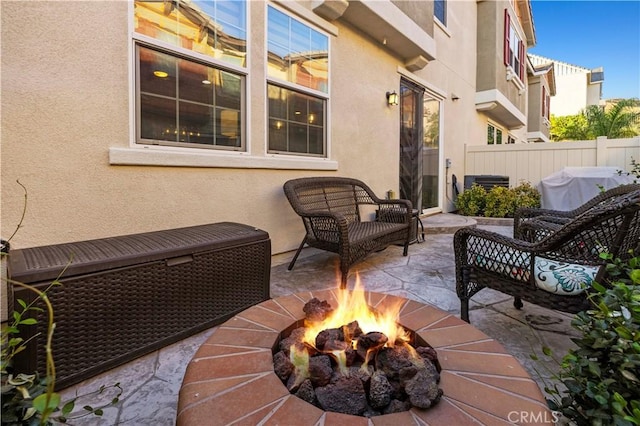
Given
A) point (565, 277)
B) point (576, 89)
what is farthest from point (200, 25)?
point (576, 89)

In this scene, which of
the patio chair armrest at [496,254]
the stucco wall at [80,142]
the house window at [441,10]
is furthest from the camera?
the house window at [441,10]

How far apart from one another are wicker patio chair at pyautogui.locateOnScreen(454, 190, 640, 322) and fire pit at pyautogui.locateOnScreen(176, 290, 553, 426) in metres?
0.80

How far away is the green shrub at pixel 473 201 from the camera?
6.57 meters

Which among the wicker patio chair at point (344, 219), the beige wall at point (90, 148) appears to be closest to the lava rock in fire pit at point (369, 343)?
the wicker patio chair at point (344, 219)

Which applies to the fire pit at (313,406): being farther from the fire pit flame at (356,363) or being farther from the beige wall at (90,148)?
the beige wall at (90,148)

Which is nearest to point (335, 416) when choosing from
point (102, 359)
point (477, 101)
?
point (102, 359)

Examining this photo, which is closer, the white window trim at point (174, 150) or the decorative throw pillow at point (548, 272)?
the decorative throw pillow at point (548, 272)

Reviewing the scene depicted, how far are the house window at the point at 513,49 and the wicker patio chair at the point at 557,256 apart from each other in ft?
29.8

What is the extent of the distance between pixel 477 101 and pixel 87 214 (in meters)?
8.91

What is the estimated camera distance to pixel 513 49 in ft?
31.7

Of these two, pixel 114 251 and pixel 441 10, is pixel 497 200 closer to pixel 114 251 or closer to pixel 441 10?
pixel 441 10

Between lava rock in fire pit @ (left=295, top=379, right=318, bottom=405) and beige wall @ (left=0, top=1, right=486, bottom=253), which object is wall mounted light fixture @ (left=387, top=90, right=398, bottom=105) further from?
lava rock in fire pit @ (left=295, top=379, right=318, bottom=405)

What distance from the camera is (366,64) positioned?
4.61m

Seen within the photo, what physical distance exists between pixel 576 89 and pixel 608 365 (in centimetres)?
3110
